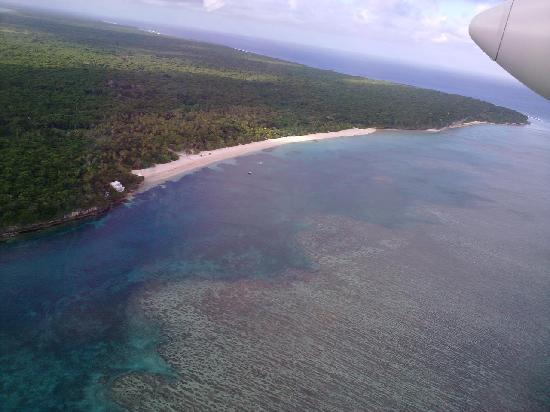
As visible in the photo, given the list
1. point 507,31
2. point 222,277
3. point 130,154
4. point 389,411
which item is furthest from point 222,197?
point 507,31

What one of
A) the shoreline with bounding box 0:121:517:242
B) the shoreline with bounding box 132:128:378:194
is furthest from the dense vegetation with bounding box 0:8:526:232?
the shoreline with bounding box 132:128:378:194

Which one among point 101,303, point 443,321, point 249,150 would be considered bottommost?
point 101,303

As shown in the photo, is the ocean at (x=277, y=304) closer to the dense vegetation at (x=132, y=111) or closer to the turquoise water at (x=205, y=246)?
the turquoise water at (x=205, y=246)

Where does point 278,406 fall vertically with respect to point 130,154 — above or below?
below

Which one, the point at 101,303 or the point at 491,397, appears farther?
the point at 101,303

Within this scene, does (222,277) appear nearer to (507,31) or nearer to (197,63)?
(507,31)

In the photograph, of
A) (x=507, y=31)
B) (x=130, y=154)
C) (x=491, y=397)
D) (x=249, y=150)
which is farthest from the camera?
(x=249, y=150)

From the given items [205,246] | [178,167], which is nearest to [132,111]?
[178,167]
